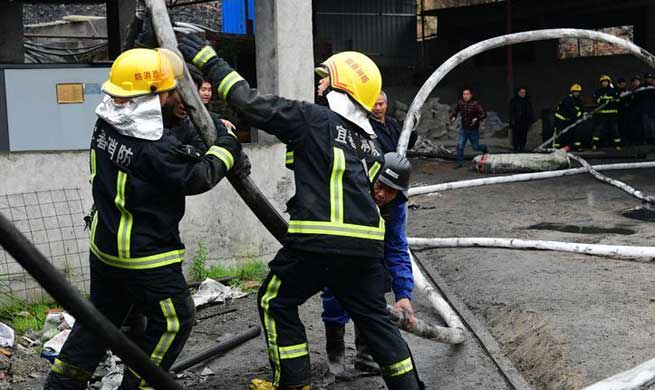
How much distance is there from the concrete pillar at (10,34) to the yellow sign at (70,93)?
857cm

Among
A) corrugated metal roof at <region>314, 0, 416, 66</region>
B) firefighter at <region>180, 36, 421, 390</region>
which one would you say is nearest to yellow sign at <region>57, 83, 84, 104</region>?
firefighter at <region>180, 36, 421, 390</region>

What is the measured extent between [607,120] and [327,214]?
1712 cm

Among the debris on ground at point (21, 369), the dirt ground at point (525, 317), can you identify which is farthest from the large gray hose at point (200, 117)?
the debris on ground at point (21, 369)

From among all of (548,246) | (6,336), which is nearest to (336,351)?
(6,336)

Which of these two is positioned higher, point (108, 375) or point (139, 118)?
point (139, 118)

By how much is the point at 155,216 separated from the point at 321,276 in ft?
2.81

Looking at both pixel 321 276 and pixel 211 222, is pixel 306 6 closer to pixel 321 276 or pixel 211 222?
pixel 211 222

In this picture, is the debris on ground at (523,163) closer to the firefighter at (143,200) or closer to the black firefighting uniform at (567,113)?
the black firefighting uniform at (567,113)

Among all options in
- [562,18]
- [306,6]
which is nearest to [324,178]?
[306,6]

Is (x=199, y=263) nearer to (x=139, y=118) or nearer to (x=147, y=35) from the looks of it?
(x=147, y=35)

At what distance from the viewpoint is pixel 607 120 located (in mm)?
20188

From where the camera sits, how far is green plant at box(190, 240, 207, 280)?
7.55 m

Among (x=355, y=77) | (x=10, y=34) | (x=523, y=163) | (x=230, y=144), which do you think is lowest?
(x=523, y=163)

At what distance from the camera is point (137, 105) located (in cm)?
426
